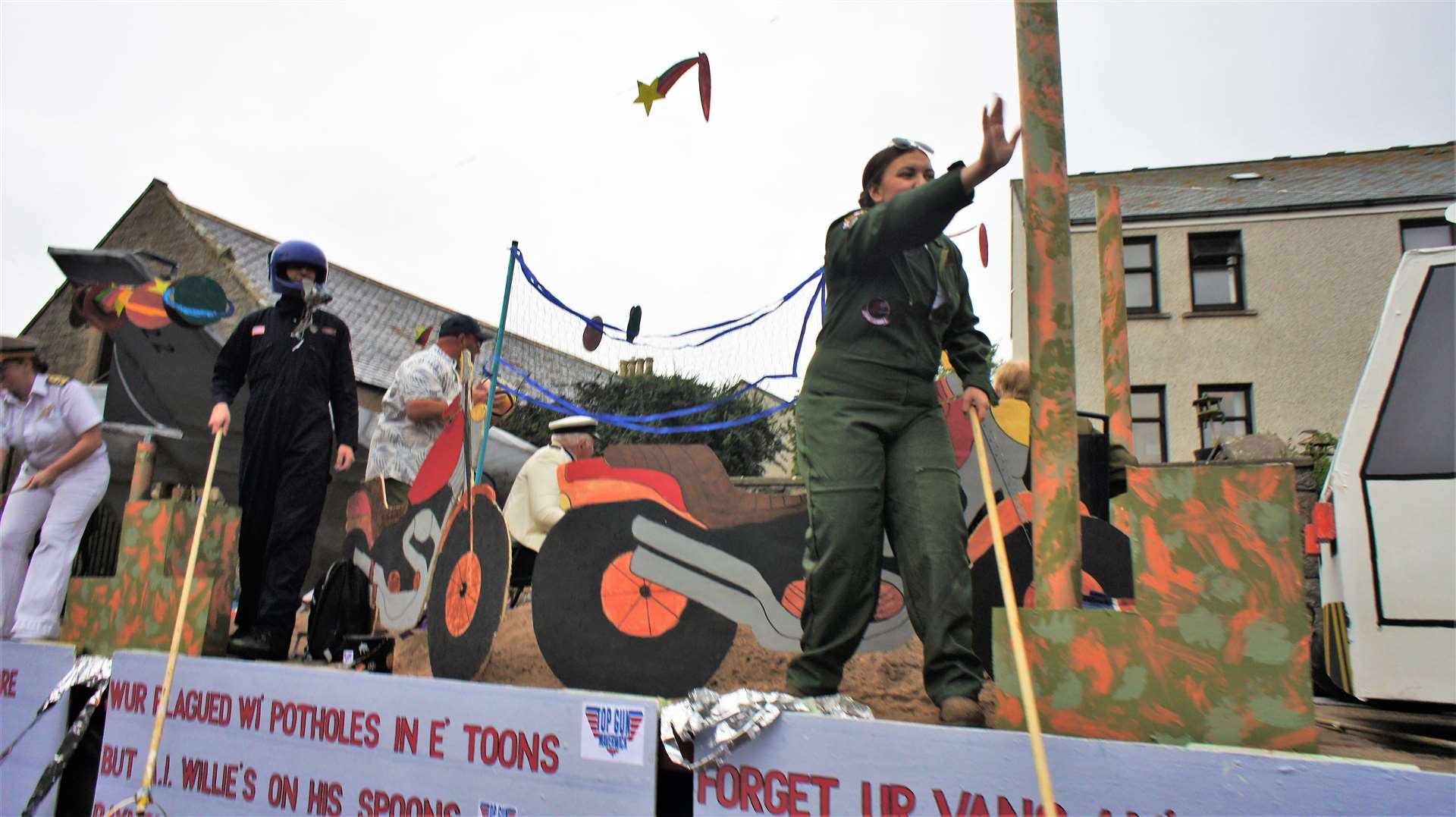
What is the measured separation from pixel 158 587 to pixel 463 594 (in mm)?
1200

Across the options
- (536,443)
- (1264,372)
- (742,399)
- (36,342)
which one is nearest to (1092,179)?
(1264,372)

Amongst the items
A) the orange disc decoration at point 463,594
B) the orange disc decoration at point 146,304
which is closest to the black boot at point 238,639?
the orange disc decoration at point 463,594

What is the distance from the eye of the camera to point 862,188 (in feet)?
9.50

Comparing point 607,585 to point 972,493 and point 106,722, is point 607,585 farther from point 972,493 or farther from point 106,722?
point 106,722

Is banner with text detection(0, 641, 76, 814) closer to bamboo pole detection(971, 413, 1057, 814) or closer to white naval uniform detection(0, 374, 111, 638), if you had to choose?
white naval uniform detection(0, 374, 111, 638)

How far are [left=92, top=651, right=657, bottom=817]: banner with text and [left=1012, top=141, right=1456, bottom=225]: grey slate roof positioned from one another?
16.8m

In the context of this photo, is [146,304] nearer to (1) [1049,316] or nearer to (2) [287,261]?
(2) [287,261]

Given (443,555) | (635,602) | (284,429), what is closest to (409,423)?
(284,429)

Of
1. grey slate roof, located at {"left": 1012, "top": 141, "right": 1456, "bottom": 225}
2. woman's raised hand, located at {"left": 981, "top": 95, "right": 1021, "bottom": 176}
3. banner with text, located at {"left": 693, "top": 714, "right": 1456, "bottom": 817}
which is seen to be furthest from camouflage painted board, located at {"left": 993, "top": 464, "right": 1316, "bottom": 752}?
grey slate roof, located at {"left": 1012, "top": 141, "right": 1456, "bottom": 225}

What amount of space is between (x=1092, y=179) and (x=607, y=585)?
21.6m

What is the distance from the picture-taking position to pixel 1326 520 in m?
3.41

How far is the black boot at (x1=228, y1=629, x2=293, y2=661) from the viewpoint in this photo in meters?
3.62

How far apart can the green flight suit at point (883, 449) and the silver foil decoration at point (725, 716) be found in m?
0.17

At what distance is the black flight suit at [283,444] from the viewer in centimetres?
385
